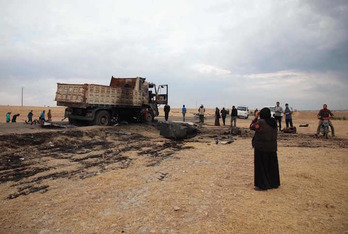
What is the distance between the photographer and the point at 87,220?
11.2ft

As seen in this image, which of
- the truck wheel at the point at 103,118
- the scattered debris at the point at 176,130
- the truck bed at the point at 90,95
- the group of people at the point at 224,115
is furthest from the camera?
the group of people at the point at 224,115

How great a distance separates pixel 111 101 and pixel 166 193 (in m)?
10.8

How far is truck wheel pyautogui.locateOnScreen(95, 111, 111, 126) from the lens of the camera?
44.7ft

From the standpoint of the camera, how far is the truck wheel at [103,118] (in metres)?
13.6

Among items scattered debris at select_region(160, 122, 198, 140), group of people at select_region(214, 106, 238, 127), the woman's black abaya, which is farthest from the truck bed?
the woman's black abaya

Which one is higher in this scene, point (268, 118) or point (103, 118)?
point (268, 118)

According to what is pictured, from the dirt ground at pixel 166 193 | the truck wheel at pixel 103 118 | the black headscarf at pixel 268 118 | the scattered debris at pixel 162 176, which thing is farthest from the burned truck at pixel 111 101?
the black headscarf at pixel 268 118

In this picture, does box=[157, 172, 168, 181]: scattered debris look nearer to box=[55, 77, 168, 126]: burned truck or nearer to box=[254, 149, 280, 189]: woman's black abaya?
box=[254, 149, 280, 189]: woman's black abaya

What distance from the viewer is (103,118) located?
46.0ft

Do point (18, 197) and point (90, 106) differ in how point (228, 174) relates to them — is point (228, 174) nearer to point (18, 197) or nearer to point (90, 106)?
point (18, 197)

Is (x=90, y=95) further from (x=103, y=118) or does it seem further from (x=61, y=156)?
(x=61, y=156)

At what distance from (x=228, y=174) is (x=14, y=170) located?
17.4ft

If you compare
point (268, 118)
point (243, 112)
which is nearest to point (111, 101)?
point (268, 118)

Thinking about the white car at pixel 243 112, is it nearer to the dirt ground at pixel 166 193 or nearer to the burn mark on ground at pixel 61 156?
the burn mark on ground at pixel 61 156
